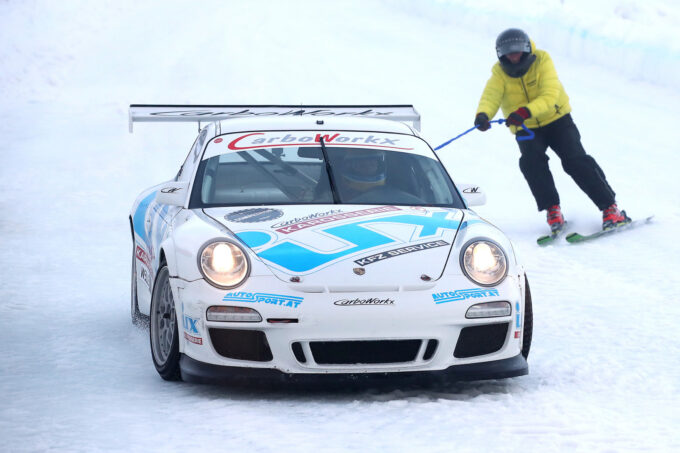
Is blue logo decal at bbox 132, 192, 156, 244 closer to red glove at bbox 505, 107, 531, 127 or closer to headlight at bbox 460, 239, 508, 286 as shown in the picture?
headlight at bbox 460, 239, 508, 286

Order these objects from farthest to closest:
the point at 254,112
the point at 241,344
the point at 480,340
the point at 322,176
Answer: the point at 254,112 → the point at 322,176 → the point at 480,340 → the point at 241,344

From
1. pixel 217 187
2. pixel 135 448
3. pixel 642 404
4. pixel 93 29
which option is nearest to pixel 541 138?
pixel 217 187

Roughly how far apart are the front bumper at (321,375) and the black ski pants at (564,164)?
5288 mm

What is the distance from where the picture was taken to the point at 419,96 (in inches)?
688

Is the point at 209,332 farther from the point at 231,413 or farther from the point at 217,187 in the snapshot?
the point at 217,187

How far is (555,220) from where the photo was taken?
33.1ft

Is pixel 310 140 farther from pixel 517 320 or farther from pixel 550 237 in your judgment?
pixel 550 237

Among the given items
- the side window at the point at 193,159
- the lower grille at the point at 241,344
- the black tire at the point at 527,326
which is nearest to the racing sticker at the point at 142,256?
the side window at the point at 193,159

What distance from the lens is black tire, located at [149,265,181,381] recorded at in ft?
16.7

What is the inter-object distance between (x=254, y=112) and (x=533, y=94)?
2.85 metres

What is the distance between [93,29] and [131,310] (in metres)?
19.9

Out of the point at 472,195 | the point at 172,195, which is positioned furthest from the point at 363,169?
the point at 172,195

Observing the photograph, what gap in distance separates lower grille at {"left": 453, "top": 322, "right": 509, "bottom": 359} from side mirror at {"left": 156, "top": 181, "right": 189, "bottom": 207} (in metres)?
1.71

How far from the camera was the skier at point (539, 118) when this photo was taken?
9.69 meters
